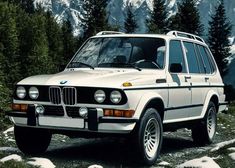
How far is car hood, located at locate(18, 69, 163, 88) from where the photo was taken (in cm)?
755

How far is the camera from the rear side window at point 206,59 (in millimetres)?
11070

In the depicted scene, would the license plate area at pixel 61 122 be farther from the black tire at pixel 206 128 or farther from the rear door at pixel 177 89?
→ the black tire at pixel 206 128

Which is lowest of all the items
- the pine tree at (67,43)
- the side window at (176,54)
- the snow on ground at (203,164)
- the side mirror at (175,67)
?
the snow on ground at (203,164)

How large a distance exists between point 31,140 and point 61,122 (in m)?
1.22

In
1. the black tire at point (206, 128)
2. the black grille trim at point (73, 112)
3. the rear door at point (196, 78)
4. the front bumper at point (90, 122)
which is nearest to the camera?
the front bumper at point (90, 122)

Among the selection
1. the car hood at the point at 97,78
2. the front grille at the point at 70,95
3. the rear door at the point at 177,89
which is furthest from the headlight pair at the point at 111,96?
the rear door at the point at 177,89

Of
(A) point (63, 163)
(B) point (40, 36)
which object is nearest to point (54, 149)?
(A) point (63, 163)

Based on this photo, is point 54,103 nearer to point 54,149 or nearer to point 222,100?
point 54,149

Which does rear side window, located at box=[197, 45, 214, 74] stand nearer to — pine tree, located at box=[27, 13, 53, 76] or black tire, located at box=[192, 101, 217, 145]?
black tire, located at box=[192, 101, 217, 145]

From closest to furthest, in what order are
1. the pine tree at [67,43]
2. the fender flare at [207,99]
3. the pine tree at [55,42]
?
the fender flare at [207,99], the pine tree at [55,42], the pine tree at [67,43]

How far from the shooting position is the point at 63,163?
783cm

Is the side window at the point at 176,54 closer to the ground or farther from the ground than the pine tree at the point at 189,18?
closer to the ground

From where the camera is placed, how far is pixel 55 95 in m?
7.66

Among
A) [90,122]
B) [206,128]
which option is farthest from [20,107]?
[206,128]
